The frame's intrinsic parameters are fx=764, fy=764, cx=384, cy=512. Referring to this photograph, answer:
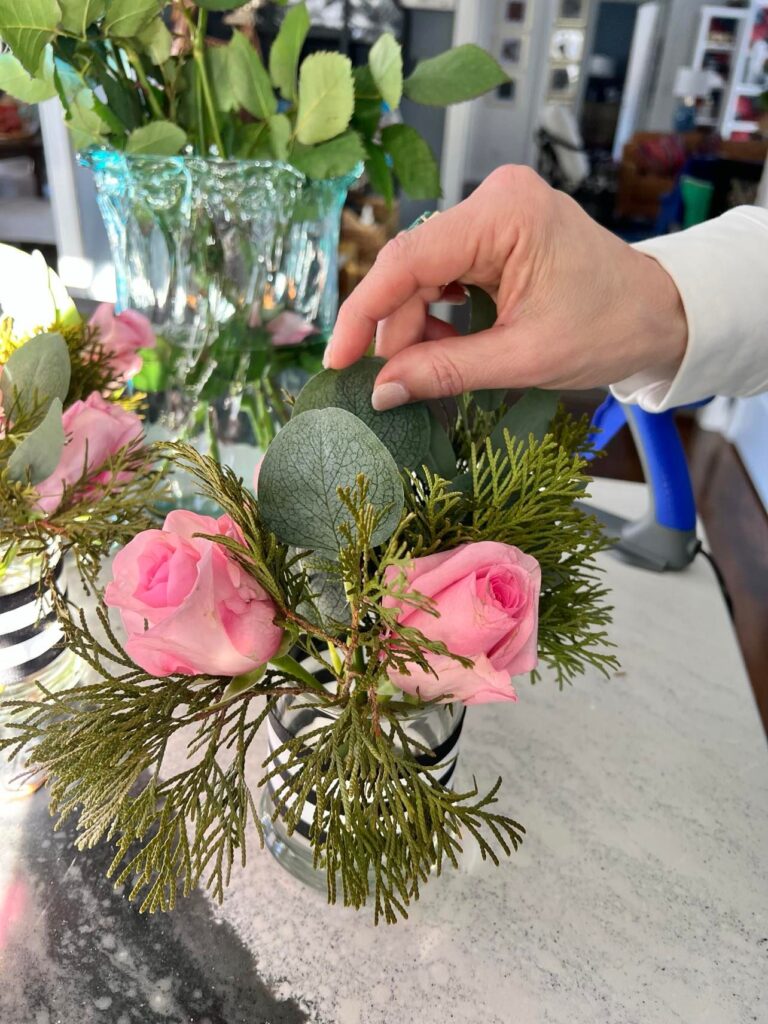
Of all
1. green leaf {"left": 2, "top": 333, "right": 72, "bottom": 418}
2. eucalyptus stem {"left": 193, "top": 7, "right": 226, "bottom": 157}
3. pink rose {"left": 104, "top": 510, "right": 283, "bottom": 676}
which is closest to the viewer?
pink rose {"left": 104, "top": 510, "right": 283, "bottom": 676}

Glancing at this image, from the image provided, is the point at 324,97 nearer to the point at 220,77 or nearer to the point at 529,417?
the point at 220,77

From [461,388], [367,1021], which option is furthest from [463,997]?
[461,388]

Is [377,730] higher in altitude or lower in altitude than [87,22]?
lower

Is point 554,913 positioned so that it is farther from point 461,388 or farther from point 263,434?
point 263,434

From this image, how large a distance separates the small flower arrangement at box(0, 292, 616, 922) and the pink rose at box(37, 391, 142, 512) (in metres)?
0.08

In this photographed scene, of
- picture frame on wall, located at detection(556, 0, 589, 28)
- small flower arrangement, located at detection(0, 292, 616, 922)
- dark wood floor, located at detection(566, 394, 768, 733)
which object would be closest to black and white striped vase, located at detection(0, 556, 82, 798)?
small flower arrangement, located at detection(0, 292, 616, 922)

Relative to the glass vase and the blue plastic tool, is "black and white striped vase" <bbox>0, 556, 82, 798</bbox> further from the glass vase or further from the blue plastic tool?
the blue plastic tool

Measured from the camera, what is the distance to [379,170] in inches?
27.2

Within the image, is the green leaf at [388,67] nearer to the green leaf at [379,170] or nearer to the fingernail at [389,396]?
the green leaf at [379,170]

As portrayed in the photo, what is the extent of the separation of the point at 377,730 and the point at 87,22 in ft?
1.60

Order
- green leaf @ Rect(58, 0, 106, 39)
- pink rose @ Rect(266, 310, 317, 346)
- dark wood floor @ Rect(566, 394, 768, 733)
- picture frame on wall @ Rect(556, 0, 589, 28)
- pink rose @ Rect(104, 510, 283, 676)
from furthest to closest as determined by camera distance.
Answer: picture frame on wall @ Rect(556, 0, 589, 28) → dark wood floor @ Rect(566, 394, 768, 733) → pink rose @ Rect(266, 310, 317, 346) → green leaf @ Rect(58, 0, 106, 39) → pink rose @ Rect(104, 510, 283, 676)

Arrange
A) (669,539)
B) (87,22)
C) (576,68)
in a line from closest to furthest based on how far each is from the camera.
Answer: (87,22), (669,539), (576,68)

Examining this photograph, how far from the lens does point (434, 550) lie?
32 centimetres

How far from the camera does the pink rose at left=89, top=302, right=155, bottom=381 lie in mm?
498
